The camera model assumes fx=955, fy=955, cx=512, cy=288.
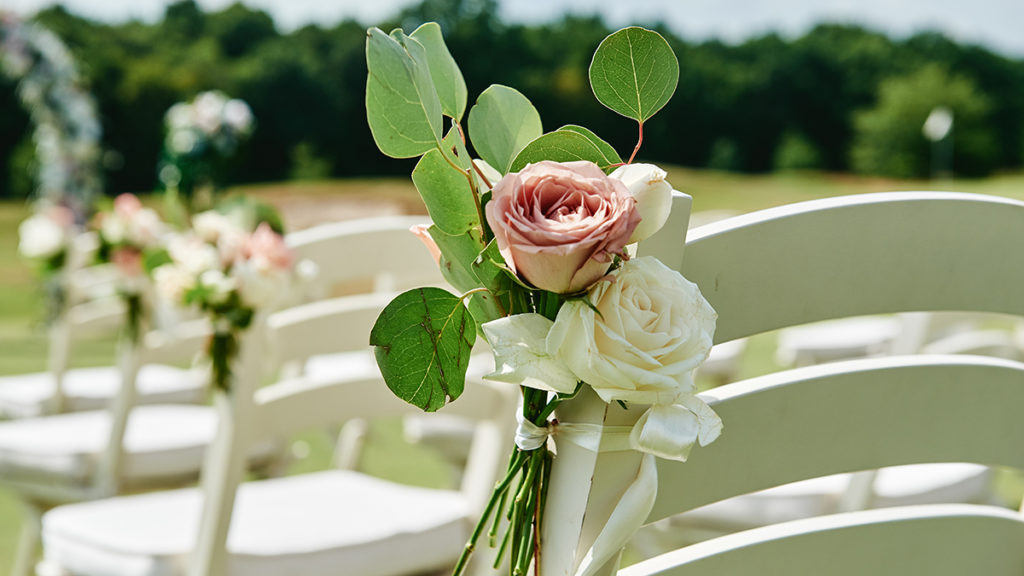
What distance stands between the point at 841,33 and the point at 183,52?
10051 mm

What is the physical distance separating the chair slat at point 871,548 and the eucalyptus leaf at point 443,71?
Answer: 27 cm

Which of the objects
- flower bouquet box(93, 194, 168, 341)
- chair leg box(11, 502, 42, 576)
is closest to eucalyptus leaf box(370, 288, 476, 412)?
flower bouquet box(93, 194, 168, 341)

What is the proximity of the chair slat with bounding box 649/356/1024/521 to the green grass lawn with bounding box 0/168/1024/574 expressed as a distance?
6.57 ft

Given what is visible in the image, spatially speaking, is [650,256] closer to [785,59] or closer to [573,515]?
[573,515]

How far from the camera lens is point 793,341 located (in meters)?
2.67

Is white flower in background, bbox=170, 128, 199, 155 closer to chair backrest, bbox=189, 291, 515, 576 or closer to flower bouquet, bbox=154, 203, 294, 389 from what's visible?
flower bouquet, bbox=154, 203, 294, 389

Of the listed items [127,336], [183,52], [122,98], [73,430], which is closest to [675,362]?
[127,336]

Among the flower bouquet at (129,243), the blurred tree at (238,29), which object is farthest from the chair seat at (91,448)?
the blurred tree at (238,29)

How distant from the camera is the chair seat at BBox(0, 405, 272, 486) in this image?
1639mm

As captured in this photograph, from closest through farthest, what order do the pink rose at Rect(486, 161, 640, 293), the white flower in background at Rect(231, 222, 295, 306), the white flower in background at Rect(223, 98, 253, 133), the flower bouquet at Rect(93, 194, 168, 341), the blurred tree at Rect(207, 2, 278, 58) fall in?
the pink rose at Rect(486, 161, 640, 293) < the white flower in background at Rect(231, 222, 295, 306) < the flower bouquet at Rect(93, 194, 168, 341) < the white flower in background at Rect(223, 98, 253, 133) < the blurred tree at Rect(207, 2, 278, 58)

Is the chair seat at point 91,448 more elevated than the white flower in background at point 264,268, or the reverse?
the white flower in background at point 264,268

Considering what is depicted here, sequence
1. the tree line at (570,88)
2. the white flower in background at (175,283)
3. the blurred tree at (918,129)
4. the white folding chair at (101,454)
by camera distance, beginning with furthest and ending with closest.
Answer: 1. the blurred tree at (918,129)
2. the tree line at (570,88)
3. the white folding chair at (101,454)
4. the white flower in background at (175,283)

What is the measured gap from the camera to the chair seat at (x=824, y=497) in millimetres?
1405

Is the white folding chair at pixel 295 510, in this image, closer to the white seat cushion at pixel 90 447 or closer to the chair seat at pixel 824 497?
the white seat cushion at pixel 90 447
